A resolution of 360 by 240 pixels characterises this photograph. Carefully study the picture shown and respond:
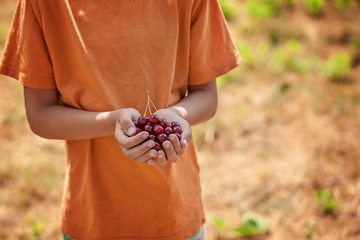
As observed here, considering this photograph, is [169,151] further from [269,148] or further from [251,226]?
[269,148]

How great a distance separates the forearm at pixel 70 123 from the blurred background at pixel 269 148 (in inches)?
57.9

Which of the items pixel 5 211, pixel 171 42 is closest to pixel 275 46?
pixel 5 211

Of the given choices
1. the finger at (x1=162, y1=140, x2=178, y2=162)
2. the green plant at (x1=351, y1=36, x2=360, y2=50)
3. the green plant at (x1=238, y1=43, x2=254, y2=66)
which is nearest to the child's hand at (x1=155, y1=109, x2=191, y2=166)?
the finger at (x1=162, y1=140, x2=178, y2=162)

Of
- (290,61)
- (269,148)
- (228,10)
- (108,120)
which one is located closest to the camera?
(108,120)

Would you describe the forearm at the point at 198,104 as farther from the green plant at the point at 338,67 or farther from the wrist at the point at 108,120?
the green plant at the point at 338,67

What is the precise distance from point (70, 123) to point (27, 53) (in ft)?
0.70

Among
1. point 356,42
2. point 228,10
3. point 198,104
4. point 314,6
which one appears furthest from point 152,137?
point 314,6

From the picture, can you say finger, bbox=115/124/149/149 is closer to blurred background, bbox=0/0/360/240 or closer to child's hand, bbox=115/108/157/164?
child's hand, bbox=115/108/157/164

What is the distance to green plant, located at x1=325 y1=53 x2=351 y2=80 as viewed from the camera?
3.61m

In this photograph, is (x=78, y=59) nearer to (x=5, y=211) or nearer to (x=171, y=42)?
(x=171, y=42)

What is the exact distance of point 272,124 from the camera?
10.6 ft

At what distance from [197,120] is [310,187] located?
69.1 inches

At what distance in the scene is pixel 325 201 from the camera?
8.18 ft

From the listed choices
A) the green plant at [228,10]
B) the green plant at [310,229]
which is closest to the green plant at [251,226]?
the green plant at [310,229]
